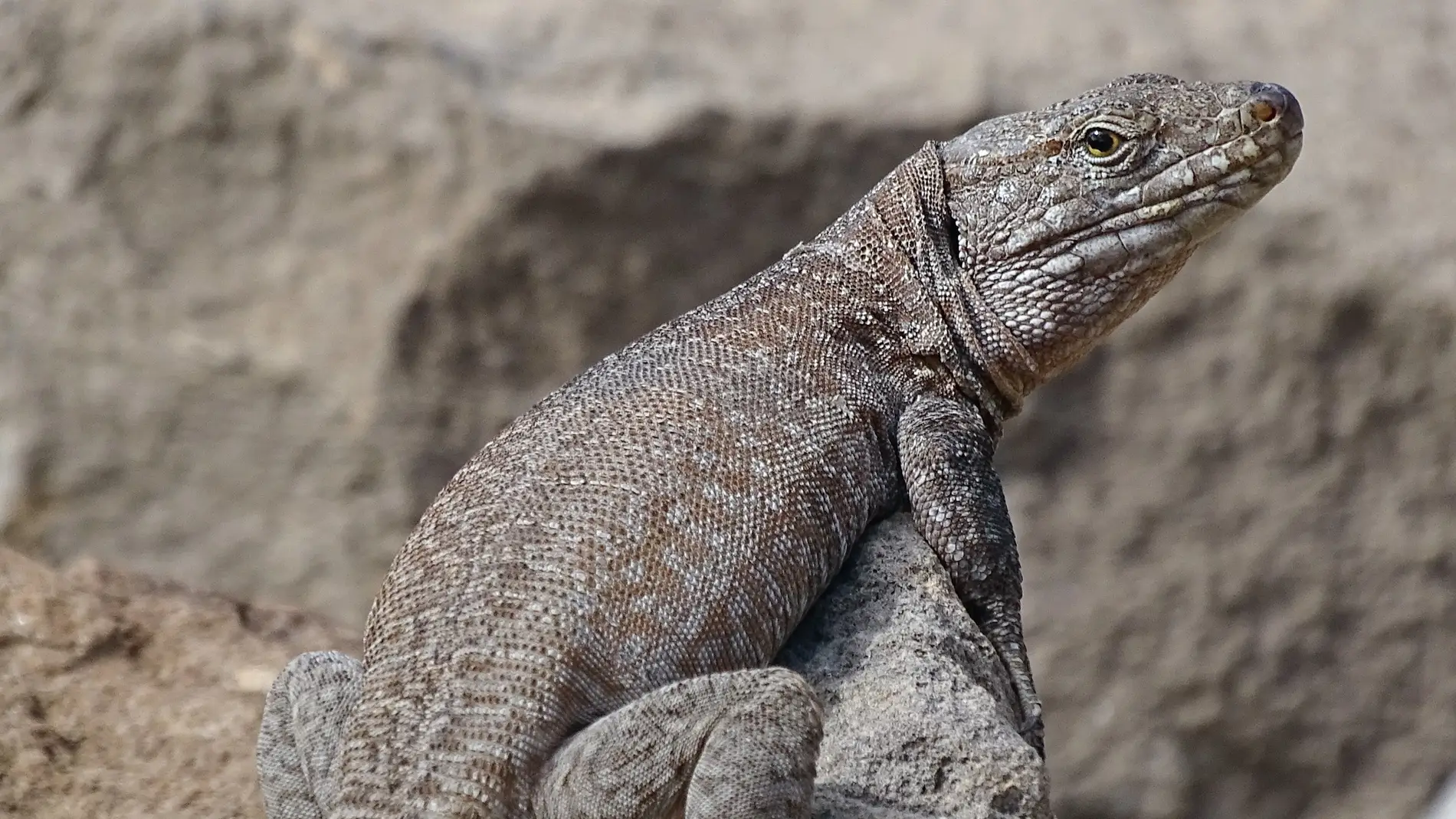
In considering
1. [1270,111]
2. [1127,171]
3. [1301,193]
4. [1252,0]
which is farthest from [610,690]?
[1252,0]

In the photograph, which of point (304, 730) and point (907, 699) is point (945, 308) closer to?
point (907, 699)

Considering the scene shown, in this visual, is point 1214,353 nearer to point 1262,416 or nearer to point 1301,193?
point 1262,416

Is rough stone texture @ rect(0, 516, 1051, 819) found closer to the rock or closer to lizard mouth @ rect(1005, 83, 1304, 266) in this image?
the rock

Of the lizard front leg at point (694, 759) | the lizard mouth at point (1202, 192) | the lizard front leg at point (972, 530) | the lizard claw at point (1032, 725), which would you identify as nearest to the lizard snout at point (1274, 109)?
the lizard mouth at point (1202, 192)

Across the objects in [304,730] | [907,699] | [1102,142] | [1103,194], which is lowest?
[907,699]

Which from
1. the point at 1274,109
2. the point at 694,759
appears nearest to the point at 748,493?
the point at 694,759

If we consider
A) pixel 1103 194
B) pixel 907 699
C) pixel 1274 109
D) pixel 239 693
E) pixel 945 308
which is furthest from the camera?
pixel 239 693
